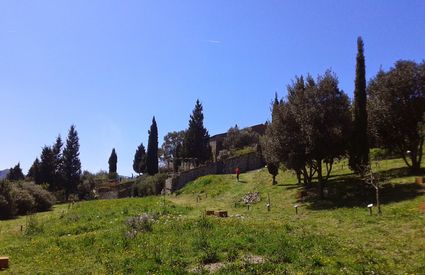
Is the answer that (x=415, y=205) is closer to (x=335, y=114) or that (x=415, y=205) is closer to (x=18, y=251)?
(x=335, y=114)

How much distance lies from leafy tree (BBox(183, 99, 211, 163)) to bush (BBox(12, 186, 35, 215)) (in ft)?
112

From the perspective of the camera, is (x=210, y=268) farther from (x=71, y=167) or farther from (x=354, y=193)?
(x=71, y=167)

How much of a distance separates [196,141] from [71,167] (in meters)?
23.4

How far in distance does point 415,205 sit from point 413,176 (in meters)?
9.00

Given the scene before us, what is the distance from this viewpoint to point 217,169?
6200cm

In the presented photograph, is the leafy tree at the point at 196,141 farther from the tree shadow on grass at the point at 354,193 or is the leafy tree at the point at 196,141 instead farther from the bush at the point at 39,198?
the tree shadow on grass at the point at 354,193

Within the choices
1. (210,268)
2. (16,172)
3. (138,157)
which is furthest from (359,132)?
(16,172)

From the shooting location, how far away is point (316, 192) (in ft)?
113

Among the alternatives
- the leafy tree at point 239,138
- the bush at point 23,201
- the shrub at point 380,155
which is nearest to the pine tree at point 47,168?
the bush at point 23,201

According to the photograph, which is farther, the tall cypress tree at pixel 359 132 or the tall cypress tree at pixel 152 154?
the tall cypress tree at pixel 152 154

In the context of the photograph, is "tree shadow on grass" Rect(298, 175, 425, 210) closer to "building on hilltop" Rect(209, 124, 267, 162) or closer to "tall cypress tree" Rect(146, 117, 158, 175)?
"tall cypress tree" Rect(146, 117, 158, 175)

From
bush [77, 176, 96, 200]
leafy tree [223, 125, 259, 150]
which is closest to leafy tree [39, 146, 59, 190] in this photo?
bush [77, 176, 96, 200]

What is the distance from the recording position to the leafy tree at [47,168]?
242 feet

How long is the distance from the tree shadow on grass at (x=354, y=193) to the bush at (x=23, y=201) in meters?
29.9
